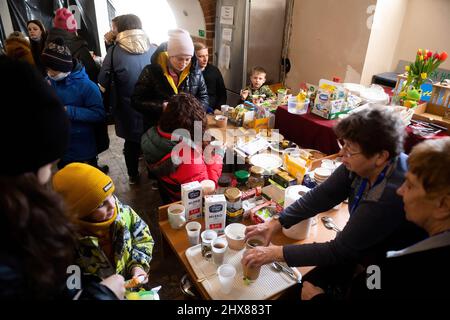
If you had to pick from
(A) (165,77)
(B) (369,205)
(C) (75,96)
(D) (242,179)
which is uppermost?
(A) (165,77)

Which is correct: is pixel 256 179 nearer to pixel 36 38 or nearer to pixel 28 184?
pixel 28 184

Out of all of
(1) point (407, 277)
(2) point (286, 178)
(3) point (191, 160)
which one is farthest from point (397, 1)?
(1) point (407, 277)

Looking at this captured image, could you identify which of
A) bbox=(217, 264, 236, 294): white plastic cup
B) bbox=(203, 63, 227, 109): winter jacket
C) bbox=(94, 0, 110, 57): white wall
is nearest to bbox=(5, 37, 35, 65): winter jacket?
bbox=(203, 63, 227, 109): winter jacket

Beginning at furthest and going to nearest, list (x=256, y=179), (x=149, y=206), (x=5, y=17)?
(x=5, y=17) < (x=149, y=206) < (x=256, y=179)

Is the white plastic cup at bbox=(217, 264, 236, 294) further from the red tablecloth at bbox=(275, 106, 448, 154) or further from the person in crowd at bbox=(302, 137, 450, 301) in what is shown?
the red tablecloth at bbox=(275, 106, 448, 154)

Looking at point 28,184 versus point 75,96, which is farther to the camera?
point 75,96

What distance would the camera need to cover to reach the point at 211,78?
328 centimetres

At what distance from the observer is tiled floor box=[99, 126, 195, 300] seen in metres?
2.18

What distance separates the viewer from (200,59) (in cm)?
318

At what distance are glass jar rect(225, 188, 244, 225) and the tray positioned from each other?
23 centimetres

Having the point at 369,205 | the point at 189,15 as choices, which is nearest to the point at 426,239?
the point at 369,205

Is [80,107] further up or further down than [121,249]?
further up

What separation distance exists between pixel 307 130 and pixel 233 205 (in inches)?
50.0
